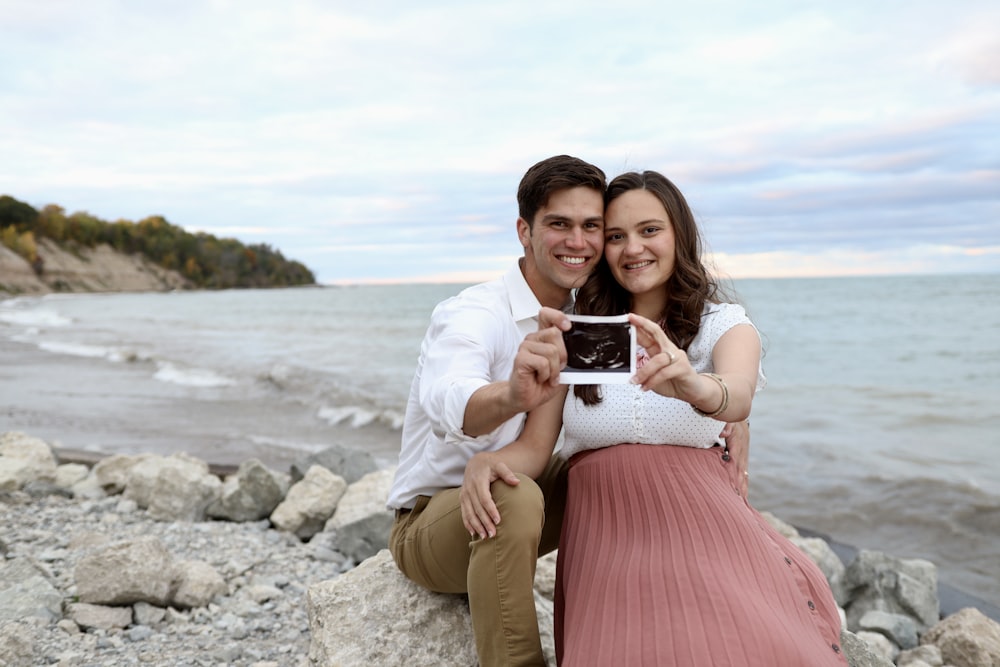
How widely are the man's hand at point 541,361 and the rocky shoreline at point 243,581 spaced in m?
1.20

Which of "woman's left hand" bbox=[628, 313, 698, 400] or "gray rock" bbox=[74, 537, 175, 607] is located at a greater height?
"woman's left hand" bbox=[628, 313, 698, 400]

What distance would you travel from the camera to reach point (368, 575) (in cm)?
355

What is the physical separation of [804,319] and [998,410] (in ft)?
72.8

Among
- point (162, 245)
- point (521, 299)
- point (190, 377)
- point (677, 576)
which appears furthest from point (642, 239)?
A: point (162, 245)

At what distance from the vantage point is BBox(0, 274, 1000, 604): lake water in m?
7.86

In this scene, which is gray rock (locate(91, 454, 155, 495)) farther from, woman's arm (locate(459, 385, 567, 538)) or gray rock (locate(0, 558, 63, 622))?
woman's arm (locate(459, 385, 567, 538))

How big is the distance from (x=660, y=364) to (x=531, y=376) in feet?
1.38

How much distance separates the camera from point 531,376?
105 inches

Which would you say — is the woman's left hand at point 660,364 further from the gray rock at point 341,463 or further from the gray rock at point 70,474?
the gray rock at point 70,474

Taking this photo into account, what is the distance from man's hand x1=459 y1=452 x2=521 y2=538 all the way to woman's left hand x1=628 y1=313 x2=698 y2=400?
0.65 metres

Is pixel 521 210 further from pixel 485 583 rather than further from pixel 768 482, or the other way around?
pixel 768 482

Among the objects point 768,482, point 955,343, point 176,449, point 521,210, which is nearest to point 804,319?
point 955,343

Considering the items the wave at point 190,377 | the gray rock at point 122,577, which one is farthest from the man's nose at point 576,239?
the wave at point 190,377

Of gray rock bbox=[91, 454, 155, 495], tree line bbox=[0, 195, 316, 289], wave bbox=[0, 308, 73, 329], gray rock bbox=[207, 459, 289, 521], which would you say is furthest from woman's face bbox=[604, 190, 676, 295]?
tree line bbox=[0, 195, 316, 289]
